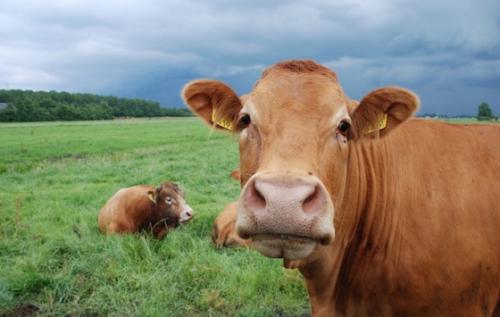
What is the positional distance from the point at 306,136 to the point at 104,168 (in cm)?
2064

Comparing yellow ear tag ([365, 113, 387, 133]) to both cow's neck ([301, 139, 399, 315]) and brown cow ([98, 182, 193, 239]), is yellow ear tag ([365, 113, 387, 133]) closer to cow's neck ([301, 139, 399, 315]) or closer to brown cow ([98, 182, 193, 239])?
cow's neck ([301, 139, 399, 315])

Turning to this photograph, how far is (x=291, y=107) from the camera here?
3.31 m

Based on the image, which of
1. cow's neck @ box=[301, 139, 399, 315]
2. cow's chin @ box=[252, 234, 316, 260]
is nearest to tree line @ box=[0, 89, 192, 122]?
cow's neck @ box=[301, 139, 399, 315]

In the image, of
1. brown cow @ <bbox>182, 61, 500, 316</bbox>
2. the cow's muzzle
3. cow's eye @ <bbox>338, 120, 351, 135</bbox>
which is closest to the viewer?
the cow's muzzle

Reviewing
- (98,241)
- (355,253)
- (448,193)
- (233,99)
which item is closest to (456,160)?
(448,193)

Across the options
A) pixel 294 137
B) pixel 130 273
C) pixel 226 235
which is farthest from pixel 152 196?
→ pixel 294 137

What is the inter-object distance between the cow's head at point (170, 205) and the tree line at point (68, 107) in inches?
3167

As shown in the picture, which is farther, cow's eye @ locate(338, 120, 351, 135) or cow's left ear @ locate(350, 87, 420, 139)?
cow's left ear @ locate(350, 87, 420, 139)

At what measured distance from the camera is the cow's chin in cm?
276

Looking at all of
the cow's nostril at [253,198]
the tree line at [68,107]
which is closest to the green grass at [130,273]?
the cow's nostril at [253,198]

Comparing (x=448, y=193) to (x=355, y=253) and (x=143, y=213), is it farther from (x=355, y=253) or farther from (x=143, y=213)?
(x=143, y=213)

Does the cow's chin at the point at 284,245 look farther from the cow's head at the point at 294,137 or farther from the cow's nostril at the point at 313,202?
the cow's nostril at the point at 313,202

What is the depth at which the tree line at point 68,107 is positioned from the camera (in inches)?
3711

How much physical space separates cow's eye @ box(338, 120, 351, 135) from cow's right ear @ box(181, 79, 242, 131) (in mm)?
968
